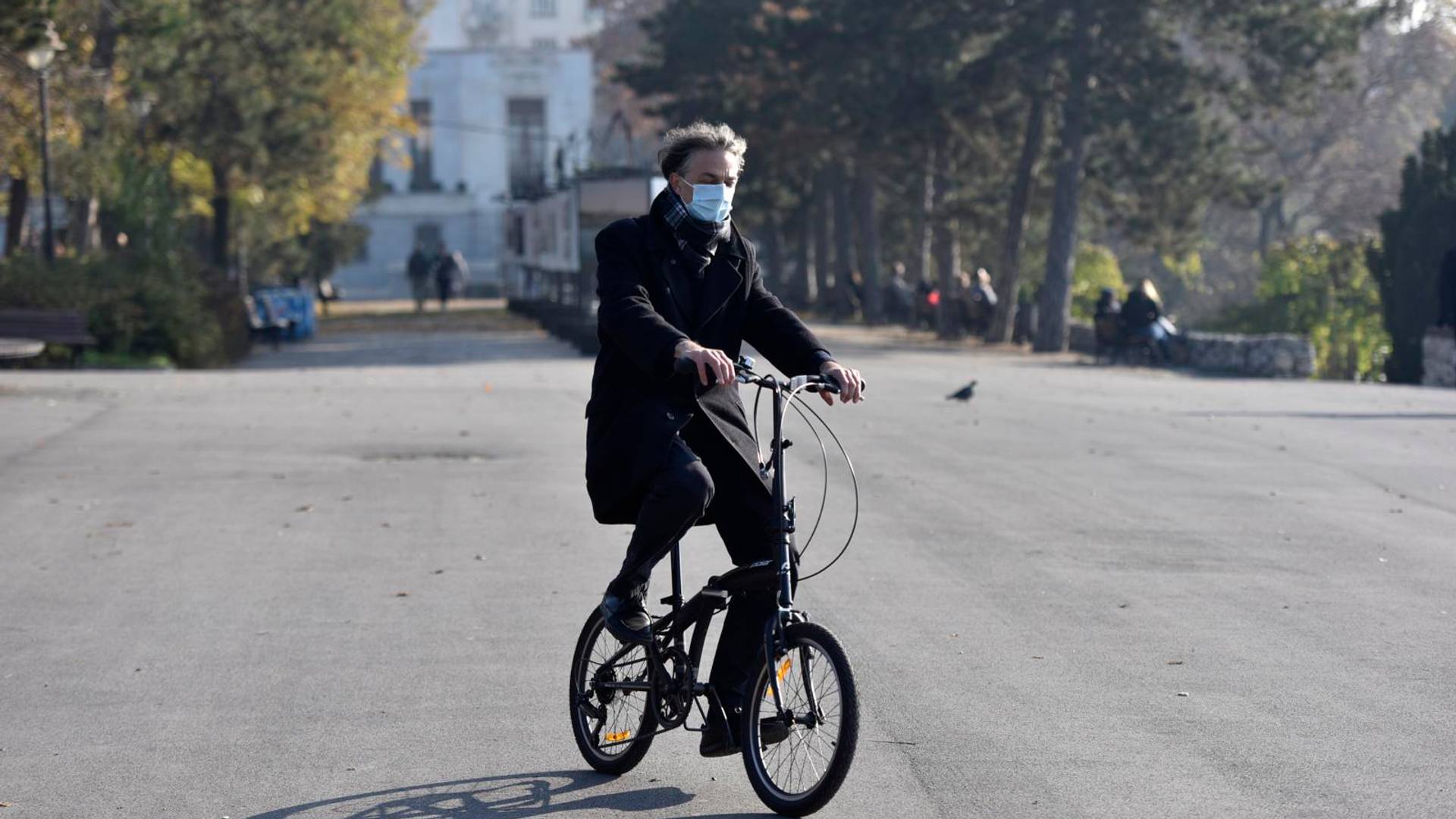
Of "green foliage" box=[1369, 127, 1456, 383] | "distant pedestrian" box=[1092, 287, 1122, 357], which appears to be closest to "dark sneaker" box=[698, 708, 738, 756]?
"green foliage" box=[1369, 127, 1456, 383]

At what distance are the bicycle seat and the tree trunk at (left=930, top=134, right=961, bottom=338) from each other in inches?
1344

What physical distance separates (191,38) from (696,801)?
29.8 m

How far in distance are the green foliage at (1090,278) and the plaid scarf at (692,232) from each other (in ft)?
142

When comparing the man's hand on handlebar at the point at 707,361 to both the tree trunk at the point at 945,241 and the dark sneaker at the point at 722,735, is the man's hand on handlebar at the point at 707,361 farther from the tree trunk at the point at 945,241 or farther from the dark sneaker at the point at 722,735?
the tree trunk at the point at 945,241

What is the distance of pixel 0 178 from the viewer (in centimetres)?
3672

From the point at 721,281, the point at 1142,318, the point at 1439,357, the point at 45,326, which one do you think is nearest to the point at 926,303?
the point at 1142,318

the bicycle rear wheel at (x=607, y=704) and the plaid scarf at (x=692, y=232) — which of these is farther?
the bicycle rear wheel at (x=607, y=704)

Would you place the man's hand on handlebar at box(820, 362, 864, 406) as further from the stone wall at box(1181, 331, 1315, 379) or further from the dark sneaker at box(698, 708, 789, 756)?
the stone wall at box(1181, 331, 1315, 379)

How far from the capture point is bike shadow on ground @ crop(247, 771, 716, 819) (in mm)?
5316

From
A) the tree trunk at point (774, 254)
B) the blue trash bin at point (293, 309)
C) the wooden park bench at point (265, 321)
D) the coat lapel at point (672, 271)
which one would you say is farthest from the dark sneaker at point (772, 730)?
the tree trunk at point (774, 254)

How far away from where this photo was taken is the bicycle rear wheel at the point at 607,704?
5.70 meters

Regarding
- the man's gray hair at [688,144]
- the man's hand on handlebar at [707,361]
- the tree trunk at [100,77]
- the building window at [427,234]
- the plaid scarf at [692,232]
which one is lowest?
the man's hand on handlebar at [707,361]

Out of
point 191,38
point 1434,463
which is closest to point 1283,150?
point 191,38

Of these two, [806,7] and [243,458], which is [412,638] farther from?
[806,7]
